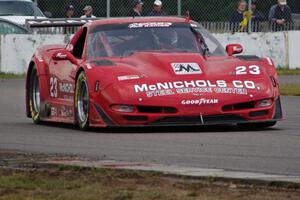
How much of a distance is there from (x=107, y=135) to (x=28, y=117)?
3.44 meters

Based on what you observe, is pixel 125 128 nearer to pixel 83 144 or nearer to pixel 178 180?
pixel 83 144

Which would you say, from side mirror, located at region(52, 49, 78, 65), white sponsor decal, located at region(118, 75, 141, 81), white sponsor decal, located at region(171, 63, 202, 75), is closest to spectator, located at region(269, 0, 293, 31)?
side mirror, located at region(52, 49, 78, 65)

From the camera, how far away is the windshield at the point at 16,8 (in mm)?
30719

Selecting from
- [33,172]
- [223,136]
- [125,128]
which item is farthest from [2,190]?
[125,128]

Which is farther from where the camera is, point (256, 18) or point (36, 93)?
point (256, 18)

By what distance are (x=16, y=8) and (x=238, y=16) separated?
6.29 meters

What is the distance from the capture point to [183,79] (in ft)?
40.5

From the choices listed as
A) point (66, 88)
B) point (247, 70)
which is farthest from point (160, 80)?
point (66, 88)

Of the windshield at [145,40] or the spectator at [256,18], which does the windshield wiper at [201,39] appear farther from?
the spectator at [256,18]

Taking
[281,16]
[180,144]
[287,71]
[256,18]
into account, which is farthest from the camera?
[256,18]

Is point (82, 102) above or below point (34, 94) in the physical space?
above

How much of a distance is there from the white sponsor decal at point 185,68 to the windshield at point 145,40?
0.79 meters

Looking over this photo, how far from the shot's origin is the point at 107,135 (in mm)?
12180

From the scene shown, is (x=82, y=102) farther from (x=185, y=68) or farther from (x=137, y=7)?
(x=137, y=7)
